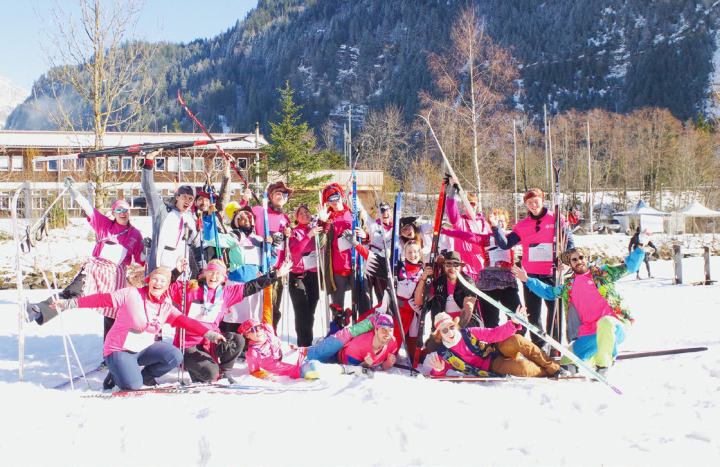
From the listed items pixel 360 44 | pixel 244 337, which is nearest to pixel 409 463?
pixel 244 337

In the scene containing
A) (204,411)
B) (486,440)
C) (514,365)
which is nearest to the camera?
(486,440)

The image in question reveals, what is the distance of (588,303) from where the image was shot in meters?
4.43

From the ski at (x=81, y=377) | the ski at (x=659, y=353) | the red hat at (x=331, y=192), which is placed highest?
the red hat at (x=331, y=192)

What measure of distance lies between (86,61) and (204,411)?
954 centimetres

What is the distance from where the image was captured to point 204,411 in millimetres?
3389

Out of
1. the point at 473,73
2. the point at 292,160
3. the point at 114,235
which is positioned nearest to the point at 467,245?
the point at 114,235

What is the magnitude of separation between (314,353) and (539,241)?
2486mm

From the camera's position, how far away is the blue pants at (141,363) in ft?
13.1

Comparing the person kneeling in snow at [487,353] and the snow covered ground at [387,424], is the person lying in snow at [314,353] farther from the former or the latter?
the person kneeling in snow at [487,353]

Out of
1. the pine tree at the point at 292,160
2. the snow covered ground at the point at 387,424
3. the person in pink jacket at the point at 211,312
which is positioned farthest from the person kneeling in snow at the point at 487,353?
the pine tree at the point at 292,160

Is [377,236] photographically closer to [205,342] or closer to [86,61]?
[205,342]

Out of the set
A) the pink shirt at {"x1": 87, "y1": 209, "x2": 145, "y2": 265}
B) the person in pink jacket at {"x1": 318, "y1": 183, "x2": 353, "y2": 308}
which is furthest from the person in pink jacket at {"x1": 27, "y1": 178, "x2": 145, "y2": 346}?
the person in pink jacket at {"x1": 318, "y1": 183, "x2": 353, "y2": 308}

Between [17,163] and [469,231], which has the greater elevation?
[17,163]

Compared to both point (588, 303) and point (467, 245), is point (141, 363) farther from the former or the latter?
point (588, 303)
